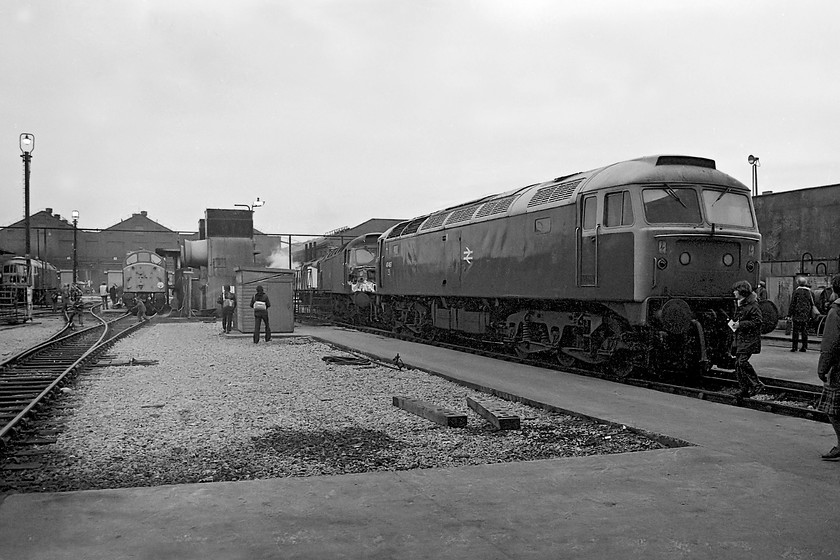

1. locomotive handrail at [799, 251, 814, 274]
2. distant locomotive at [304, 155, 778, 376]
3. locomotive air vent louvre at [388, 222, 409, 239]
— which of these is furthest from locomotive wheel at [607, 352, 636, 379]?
locomotive handrail at [799, 251, 814, 274]

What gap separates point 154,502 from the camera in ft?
16.6

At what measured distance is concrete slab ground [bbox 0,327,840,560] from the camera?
415 centimetres

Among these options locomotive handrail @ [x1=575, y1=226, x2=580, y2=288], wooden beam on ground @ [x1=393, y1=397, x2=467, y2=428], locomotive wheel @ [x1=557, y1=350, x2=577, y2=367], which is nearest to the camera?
wooden beam on ground @ [x1=393, y1=397, x2=467, y2=428]

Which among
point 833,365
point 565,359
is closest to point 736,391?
point 565,359

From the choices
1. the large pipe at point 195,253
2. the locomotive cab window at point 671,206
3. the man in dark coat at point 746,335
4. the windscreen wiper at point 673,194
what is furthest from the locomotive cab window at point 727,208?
the large pipe at point 195,253

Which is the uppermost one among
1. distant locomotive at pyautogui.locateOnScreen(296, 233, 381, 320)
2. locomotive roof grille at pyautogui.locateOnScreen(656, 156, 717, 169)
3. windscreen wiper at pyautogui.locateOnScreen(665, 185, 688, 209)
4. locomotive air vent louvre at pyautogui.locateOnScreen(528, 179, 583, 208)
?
locomotive roof grille at pyautogui.locateOnScreen(656, 156, 717, 169)

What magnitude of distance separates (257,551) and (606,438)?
4.24m

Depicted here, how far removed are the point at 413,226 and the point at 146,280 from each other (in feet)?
72.3

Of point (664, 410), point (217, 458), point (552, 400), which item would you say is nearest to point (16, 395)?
point (217, 458)

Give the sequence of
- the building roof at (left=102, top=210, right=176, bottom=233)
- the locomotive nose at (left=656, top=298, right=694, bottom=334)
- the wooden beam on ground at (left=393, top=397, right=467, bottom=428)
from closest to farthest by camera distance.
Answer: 1. the wooden beam on ground at (left=393, top=397, right=467, bottom=428)
2. the locomotive nose at (left=656, top=298, right=694, bottom=334)
3. the building roof at (left=102, top=210, right=176, bottom=233)

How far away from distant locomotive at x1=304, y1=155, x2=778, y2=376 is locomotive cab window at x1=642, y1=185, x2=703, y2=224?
16 millimetres

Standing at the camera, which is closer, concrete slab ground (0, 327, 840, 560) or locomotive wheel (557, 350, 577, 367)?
concrete slab ground (0, 327, 840, 560)

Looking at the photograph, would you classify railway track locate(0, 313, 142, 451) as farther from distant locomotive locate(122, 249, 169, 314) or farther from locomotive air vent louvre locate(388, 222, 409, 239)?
distant locomotive locate(122, 249, 169, 314)

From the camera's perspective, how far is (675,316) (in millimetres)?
10422
